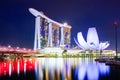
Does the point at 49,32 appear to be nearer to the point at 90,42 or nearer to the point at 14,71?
the point at 90,42

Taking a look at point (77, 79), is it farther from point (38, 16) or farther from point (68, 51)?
point (68, 51)

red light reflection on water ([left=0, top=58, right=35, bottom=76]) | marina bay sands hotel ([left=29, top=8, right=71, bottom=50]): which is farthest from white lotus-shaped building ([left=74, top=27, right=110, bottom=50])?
red light reflection on water ([left=0, top=58, right=35, bottom=76])

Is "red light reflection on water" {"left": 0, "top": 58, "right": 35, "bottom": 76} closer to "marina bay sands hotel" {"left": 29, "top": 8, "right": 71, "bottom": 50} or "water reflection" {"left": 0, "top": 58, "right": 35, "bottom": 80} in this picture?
"water reflection" {"left": 0, "top": 58, "right": 35, "bottom": 80}

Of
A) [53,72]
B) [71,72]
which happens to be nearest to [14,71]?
[53,72]

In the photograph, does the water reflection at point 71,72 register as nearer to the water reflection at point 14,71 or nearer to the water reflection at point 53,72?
the water reflection at point 53,72

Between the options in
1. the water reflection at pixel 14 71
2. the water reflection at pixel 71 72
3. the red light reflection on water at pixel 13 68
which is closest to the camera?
the water reflection at pixel 71 72

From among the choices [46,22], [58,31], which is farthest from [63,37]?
[46,22]

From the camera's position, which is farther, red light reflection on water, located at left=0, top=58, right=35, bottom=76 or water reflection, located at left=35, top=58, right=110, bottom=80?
red light reflection on water, located at left=0, top=58, right=35, bottom=76

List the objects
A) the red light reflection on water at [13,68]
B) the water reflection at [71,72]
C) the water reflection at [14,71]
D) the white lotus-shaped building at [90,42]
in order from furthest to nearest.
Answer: the white lotus-shaped building at [90,42] < the red light reflection on water at [13,68] < the water reflection at [14,71] < the water reflection at [71,72]

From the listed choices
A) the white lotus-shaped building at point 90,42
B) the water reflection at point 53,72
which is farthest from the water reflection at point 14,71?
the white lotus-shaped building at point 90,42

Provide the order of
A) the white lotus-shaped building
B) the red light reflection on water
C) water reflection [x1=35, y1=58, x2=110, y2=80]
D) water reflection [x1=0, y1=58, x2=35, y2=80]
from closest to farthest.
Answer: water reflection [x1=35, y1=58, x2=110, y2=80] < water reflection [x1=0, y1=58, x2=35, y2=80] < the red light reflection on water < the white lotus-shaped building

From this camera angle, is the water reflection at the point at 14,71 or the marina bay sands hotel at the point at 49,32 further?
the marina bay sands hotel at the point at 49,32

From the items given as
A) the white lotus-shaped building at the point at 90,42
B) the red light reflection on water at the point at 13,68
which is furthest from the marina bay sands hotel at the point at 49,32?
the red light reflection on water at the point at 13,68
